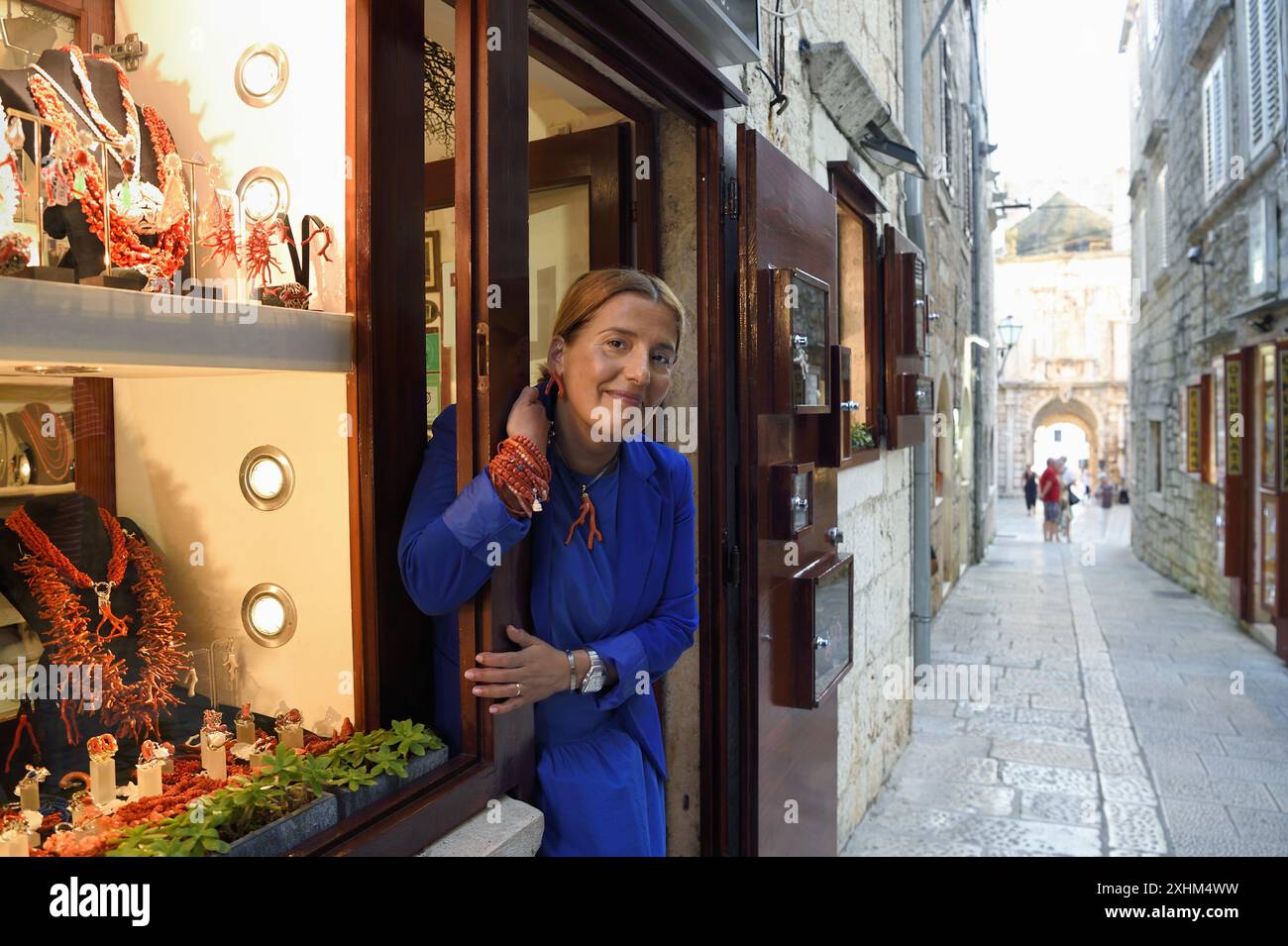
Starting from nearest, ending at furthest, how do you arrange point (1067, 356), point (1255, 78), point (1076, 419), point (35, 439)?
point (35, 439)
point (1255, 78)
point (1067, 356)
point (1076, 419)

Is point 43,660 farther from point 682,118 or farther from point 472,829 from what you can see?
point 682,118

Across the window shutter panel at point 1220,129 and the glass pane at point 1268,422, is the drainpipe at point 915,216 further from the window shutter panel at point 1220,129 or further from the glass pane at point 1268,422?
the window shutter panel at point 1220,129

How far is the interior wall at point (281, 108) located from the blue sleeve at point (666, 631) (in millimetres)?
826

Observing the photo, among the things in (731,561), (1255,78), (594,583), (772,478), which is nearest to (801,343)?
(772,478)

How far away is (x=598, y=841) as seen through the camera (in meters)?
1.84

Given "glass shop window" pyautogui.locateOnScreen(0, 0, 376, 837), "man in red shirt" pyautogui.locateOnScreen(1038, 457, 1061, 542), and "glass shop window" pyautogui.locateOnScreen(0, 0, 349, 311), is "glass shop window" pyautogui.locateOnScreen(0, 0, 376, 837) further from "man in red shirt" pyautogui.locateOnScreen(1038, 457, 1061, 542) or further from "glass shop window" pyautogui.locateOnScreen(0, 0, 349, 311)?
"man in red shirt" pyautogui.locateOnScreen(1038, 457, 1061, 542)

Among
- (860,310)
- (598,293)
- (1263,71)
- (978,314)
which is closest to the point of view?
(598,293)

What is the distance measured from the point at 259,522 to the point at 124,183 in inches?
24.9

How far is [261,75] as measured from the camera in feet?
5.77

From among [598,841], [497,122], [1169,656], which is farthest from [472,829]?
[1169,656]

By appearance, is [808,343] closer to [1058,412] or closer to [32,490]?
[32,490]

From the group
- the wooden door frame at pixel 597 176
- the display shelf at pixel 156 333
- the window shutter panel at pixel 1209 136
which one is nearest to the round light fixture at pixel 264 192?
the display shelf at pixel 156 333

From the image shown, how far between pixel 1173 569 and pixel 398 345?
1405 centimetres

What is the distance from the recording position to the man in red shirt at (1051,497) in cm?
1749
